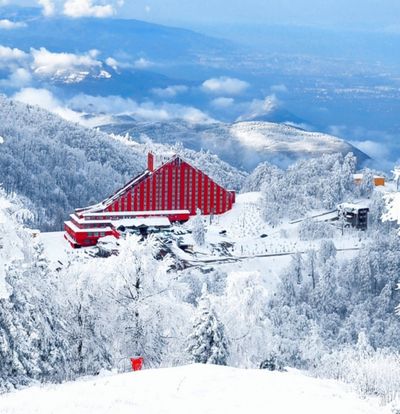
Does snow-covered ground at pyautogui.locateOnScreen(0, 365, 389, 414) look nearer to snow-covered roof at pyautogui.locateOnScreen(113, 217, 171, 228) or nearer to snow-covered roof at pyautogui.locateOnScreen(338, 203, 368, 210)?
Result: snow-covered roof at pyautogui.locateOnScreen(113, 217, 171, 228)

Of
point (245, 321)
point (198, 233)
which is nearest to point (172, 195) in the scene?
point (198, 233)

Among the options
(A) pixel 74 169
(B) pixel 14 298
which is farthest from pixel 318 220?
(A) pixel 74 169

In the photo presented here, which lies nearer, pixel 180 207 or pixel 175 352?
pixel 175 352

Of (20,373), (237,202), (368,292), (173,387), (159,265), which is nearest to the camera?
(173,387)

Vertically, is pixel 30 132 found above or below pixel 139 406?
above

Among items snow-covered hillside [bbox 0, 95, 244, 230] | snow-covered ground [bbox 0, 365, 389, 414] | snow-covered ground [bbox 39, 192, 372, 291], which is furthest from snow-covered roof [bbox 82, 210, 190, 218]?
snow-covered hillside [bbox 0, 95, 244, 230]

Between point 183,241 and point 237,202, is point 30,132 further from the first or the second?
point 183,241
